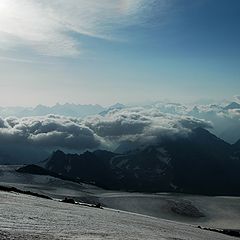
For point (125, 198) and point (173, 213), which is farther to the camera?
point (125, 198)

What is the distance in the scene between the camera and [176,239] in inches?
1330

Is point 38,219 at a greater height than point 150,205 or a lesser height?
lesser

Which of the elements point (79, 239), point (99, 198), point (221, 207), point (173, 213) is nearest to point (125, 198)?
point (99, 198)

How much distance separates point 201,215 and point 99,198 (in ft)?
137

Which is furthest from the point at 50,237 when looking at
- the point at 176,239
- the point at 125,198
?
the point at 125,198

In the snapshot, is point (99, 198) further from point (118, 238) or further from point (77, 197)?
point (118, 238)

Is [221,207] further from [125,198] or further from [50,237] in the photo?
[50,237]

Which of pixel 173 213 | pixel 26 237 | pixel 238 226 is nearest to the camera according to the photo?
pixel 26 237

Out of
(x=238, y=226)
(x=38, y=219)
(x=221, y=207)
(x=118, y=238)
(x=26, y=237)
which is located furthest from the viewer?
(x=221, y=207)

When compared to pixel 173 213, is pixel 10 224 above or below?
below

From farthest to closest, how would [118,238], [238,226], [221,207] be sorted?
[221,207], [238,226], [118,238]

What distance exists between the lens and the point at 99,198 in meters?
175

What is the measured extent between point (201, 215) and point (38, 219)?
130 metres

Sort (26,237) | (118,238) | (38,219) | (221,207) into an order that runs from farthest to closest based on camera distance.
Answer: (221,207) → (38,219) → (118,238) → (26,237)
